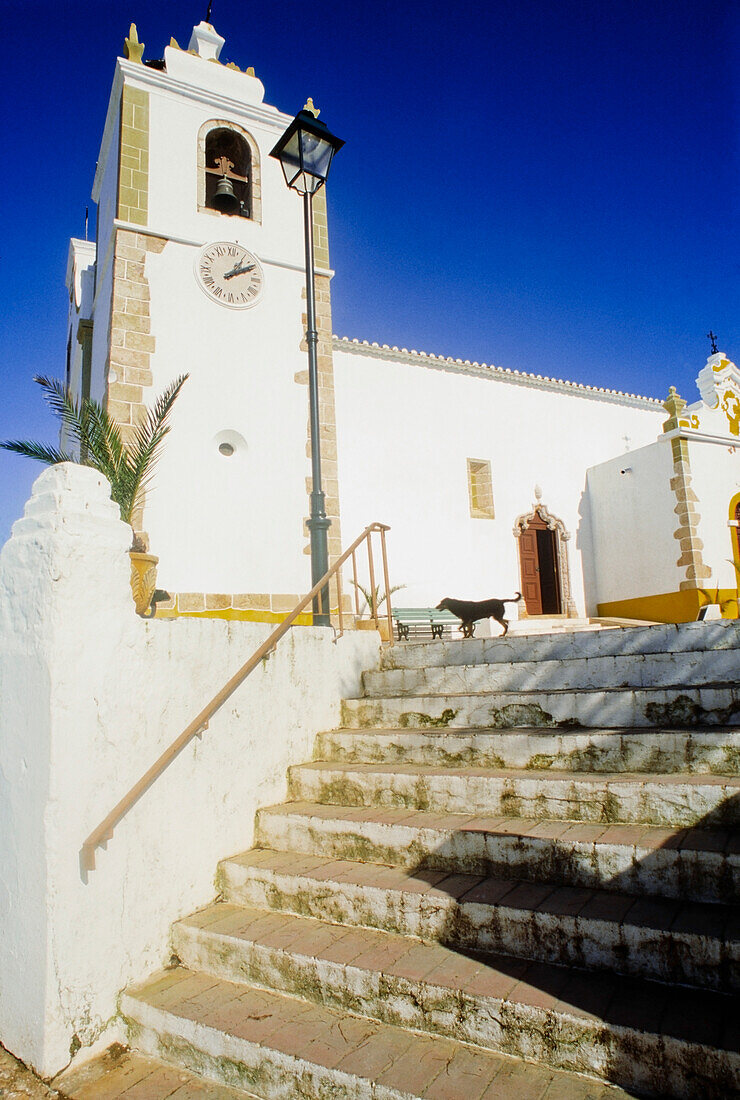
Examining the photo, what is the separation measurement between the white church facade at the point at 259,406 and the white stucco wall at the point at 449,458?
0.04m

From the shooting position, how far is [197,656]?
370cm

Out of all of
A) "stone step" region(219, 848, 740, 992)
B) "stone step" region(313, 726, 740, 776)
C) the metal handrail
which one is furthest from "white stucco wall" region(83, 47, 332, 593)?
"stone step" region(219, 848, 740, 992)

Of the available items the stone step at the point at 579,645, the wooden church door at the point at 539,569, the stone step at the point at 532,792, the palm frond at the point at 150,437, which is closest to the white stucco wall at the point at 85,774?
the stone step at the point at 532,792

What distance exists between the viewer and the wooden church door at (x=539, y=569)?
1444 cm

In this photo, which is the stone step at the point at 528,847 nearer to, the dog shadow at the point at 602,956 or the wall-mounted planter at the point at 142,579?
the dog shadow at the point at 602,956

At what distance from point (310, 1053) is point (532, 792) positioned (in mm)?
1428

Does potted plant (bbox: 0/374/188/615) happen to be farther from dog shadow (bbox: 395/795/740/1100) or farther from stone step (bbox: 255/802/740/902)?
dog shadow (bbox: 395/795/740/1100)

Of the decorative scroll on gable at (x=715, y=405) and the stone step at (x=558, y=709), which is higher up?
the decorative scroll on gable at (x=715, y=405)

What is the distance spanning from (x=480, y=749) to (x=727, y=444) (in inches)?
510

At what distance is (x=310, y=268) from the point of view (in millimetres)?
5691

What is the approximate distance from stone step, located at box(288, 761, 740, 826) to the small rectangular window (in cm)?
1047

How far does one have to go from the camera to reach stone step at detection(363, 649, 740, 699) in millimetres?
A: 3873

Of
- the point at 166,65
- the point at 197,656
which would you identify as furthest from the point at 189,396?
the point at 197,656

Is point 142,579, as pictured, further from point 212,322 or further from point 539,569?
point 539,569
